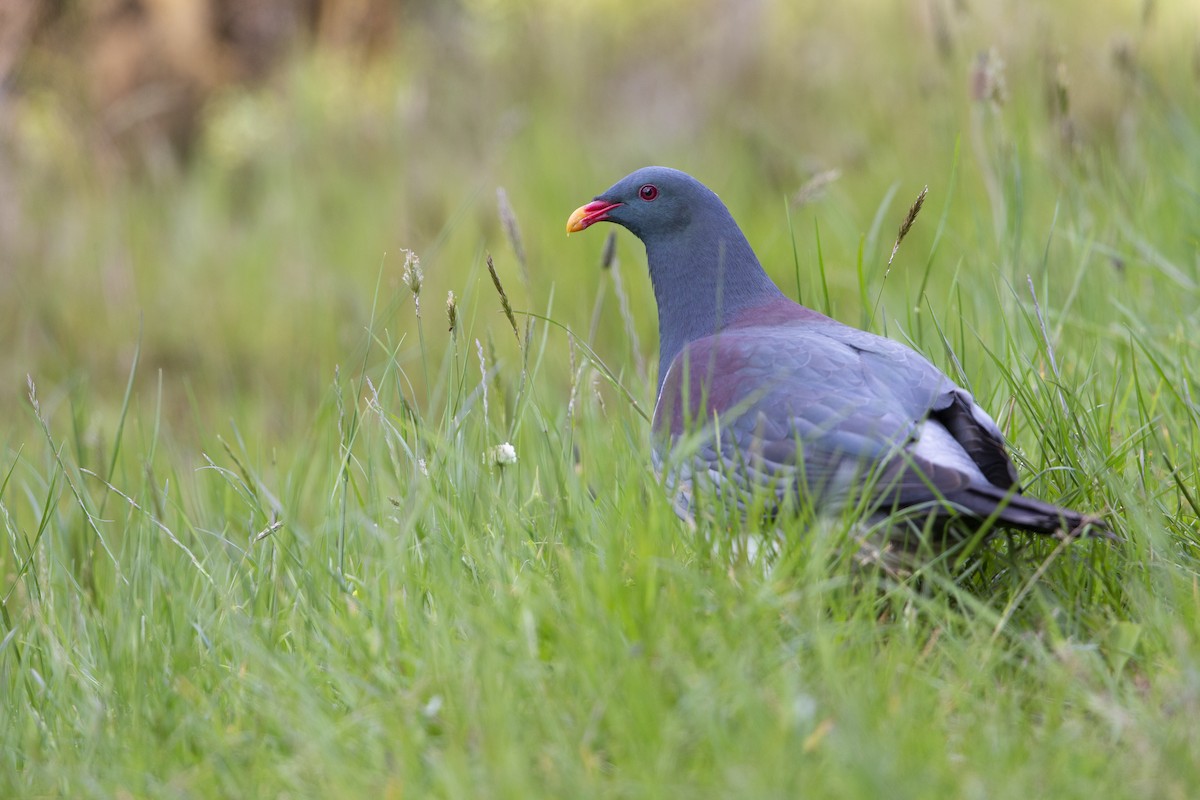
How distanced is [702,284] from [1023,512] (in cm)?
141

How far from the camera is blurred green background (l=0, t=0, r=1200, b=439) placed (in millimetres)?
5730

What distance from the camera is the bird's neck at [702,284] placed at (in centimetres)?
351

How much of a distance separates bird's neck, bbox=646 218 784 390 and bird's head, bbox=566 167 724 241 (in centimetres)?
5

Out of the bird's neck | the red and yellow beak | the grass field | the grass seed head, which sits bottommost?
the grass field

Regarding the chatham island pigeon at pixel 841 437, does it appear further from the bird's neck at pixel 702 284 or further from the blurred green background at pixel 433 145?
the blurred green background at pixel 433 145

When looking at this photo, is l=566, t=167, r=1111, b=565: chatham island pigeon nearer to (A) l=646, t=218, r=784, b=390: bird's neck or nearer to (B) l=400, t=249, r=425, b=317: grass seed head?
(A) l=646, t=218, r=784, b=390: bird's neck

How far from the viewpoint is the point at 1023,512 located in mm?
2338

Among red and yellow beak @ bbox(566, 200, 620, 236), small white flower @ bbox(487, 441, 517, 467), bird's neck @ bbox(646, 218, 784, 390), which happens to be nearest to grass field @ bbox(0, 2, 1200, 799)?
small white flower @ bbox(487, 441, 517, 467)

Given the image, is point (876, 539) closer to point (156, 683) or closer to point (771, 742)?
point (771, 742)

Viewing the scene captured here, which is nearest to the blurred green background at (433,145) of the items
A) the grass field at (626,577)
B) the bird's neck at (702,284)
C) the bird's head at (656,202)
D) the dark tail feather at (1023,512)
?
the grass field at (626,577)

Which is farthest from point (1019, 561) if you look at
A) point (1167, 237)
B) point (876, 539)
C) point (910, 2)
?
point (910, 2)

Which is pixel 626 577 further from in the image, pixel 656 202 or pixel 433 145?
pixel 433 145

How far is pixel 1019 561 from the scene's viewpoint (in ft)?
8.70

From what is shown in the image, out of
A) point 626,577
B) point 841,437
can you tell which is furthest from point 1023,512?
point 626,577
